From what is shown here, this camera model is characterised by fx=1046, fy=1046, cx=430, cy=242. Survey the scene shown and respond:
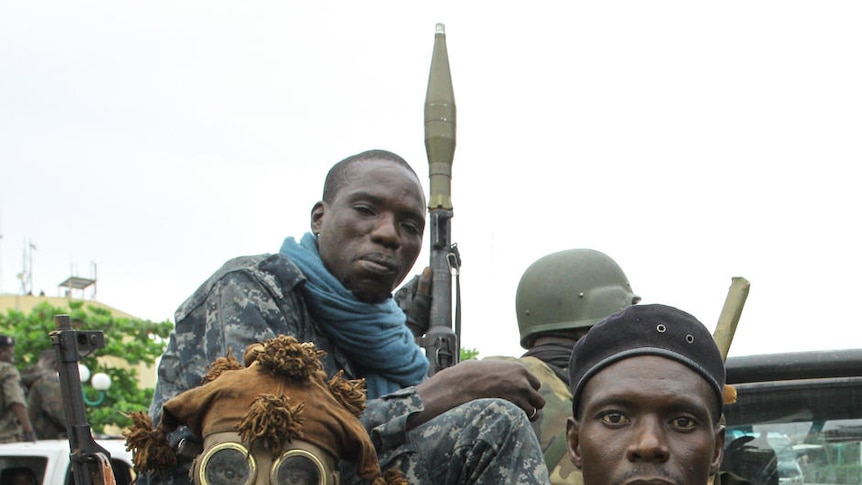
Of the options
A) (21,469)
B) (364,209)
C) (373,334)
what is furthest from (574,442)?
(21,469)

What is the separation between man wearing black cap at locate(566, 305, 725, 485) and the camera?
232 centimetres

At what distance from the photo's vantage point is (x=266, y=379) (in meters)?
2.35

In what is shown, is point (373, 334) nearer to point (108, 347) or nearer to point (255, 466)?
point (255, 466)

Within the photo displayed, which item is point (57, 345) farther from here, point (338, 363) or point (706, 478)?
point (706, 478)

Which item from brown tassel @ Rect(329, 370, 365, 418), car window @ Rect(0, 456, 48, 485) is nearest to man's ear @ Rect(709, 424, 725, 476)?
brown tassel @ Rect(329, 370, 365, 418)

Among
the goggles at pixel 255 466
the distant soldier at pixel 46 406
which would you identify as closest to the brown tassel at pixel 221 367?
the goggles at pixel 255 466

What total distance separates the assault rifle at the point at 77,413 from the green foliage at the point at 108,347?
14.3 metres

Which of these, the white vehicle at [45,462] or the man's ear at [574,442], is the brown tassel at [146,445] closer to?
the man's ear at [574,442]

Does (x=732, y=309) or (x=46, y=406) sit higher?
(x=732, y=309)

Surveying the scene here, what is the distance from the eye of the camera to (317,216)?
3.33 metres

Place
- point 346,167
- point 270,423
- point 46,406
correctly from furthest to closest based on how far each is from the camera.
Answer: point 46,406
point 346,167
point 270,423

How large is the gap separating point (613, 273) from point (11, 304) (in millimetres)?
40146

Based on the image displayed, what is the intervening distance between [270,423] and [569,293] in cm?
232

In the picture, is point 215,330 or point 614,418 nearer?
point 614,418
